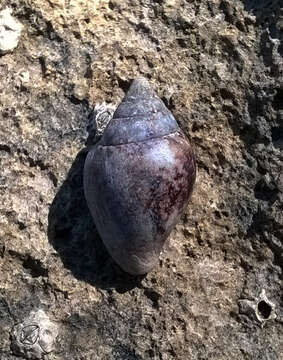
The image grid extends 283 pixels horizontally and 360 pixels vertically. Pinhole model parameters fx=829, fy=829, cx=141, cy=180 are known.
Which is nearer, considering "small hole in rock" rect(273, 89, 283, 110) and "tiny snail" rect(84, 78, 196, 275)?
"tiny snail" rect(84, 78, 196, 275)

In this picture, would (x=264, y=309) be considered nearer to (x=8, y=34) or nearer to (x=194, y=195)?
(x=194, y=195)

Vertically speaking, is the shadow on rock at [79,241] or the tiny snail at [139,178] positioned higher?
the tiny snail at [139,178]

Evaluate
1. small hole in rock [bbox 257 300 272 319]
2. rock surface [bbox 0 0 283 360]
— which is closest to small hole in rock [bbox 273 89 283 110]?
rock surface [bbox 0 0 283 360]

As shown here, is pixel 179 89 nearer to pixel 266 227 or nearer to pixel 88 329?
pixel 266 227

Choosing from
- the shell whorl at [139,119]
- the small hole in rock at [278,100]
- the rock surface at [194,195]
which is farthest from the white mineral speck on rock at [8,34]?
the small hole in rock at [278,100]

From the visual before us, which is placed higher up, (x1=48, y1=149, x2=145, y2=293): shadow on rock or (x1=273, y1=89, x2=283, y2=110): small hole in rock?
(x1=273, y1=89, x2=283, y2=110): small hole in rock

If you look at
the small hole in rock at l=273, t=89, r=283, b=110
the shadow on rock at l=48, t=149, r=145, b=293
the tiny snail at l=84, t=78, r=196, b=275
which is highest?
the small hole in rock at l=273, t=89, r=283, b=110

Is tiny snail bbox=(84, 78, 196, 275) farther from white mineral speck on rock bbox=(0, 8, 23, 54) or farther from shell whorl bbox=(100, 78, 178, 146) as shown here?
white mineral speck on rock bbox=(0, 8, 23, 54)

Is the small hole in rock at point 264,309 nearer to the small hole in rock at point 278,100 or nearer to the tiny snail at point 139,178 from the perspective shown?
the tiny snail at point 139,178
